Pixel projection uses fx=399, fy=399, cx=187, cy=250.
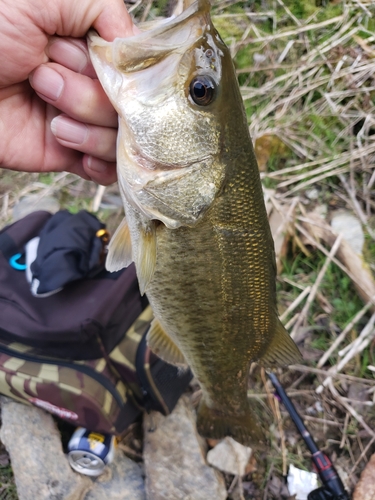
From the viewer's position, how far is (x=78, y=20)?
3.87 feet

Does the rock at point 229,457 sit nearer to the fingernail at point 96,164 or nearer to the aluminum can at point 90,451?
the aluminum can at point 90,451

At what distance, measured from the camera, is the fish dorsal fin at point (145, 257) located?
125 centimetres

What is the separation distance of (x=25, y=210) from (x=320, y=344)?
7.91 feet

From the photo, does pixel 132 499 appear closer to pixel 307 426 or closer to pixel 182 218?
pixel 307 426

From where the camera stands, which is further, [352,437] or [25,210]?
[25,210]

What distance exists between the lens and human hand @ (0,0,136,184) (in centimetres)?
117

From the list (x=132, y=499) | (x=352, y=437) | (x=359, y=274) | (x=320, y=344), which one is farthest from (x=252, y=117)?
(x=132, y=499)

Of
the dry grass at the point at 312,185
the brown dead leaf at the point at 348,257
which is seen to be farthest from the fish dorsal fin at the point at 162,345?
the brown dead leaf at the point at 348,257

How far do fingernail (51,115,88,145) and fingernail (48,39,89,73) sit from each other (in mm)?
188

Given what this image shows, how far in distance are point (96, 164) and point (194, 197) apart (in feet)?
1.81

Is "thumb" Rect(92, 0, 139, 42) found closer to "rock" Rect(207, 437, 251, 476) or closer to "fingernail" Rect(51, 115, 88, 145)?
"fingernail" Rect(51, 115, 88, 145)

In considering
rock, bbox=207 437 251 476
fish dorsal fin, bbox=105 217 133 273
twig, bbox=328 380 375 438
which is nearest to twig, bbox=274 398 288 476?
rock, bbox=207 437 251 476

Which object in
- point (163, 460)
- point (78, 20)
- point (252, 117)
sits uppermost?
point (78, 20)

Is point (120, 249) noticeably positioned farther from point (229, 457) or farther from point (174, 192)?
point (229, 457)
